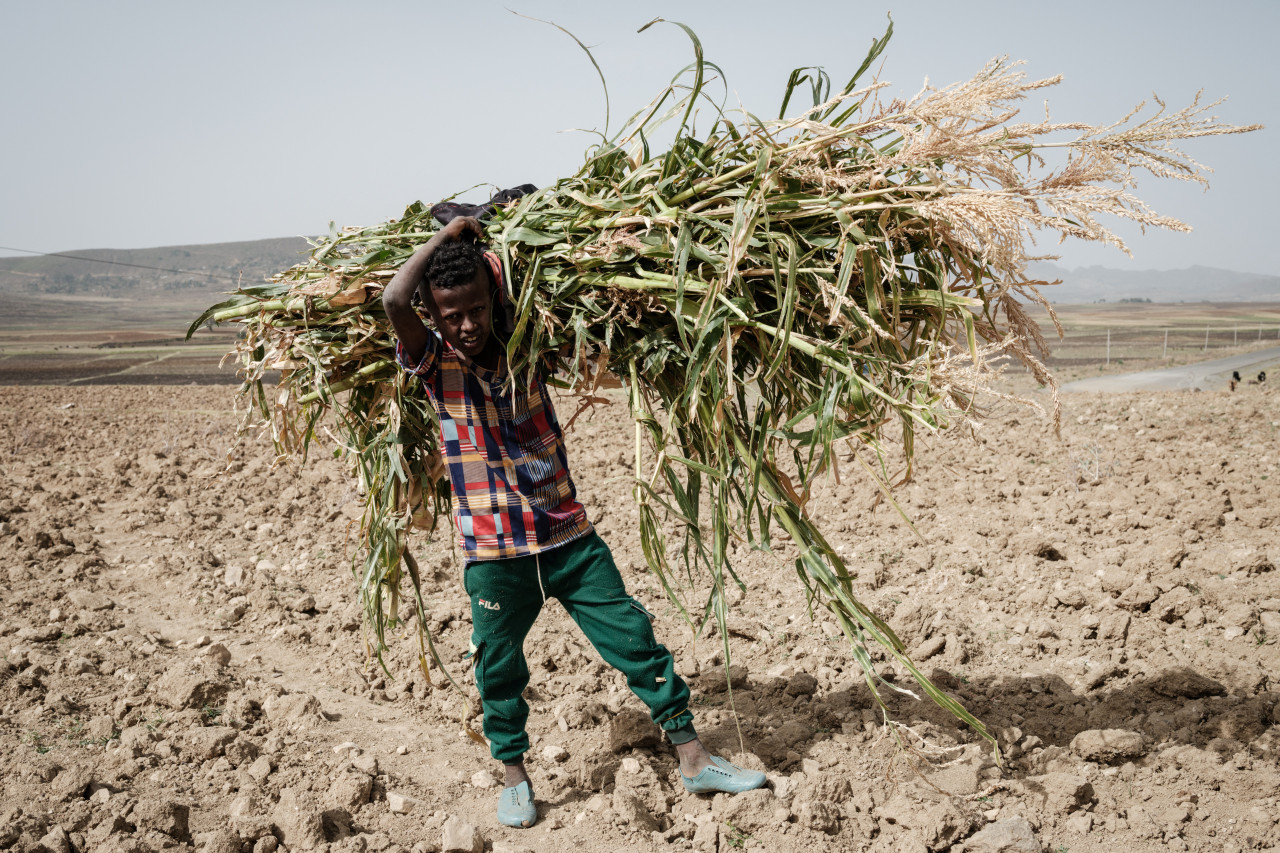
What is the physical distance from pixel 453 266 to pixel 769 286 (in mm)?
776

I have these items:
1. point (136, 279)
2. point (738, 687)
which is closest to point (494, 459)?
point (738, 687)

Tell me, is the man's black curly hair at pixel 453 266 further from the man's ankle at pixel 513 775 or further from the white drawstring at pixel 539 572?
the man's ankle at pixel 513 775

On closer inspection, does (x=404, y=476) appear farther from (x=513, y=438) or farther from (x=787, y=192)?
(x=787, y=192)

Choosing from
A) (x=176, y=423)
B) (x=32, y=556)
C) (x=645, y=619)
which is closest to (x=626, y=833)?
(x=645, y=619)

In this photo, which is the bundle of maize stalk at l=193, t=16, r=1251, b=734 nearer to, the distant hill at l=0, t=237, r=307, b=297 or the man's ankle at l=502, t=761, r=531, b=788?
the man's ankle at l=502, t=761, r=531, b=788

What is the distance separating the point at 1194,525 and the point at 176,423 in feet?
29.6

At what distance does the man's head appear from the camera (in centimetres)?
214

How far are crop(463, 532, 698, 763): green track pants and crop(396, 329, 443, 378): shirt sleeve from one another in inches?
20.7

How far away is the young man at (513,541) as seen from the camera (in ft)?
7.58

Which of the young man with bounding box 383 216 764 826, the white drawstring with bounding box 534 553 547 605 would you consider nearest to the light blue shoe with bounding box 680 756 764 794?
the young man with bounding box 383 216 764 826

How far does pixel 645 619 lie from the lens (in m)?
2.43

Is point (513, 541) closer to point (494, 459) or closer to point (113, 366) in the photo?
point (494, 459)

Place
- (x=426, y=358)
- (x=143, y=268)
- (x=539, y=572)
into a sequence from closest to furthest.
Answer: (x=426, y=358)
(x=539, y=572)
(x=143, y=268)

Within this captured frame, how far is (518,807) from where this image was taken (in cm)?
250
